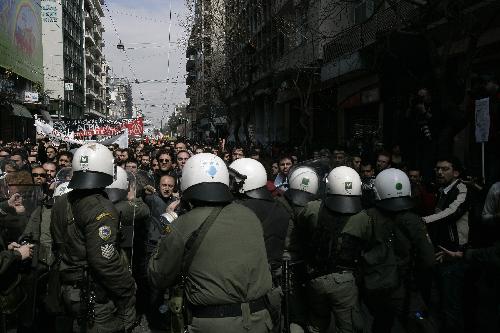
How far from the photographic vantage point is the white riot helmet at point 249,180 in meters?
4.07

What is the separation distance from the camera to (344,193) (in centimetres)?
419

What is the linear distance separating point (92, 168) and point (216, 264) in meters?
1.48

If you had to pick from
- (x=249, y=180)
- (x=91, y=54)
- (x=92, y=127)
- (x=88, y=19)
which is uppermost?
(x=88, y=19)

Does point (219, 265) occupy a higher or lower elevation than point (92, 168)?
lower

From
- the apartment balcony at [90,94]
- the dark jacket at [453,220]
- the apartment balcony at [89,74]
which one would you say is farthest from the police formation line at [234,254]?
the apartment balcony at [90,94]

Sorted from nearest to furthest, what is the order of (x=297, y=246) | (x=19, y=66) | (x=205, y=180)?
(x=205, y=180) → (x=297, y=246) → (x=19, y=66)

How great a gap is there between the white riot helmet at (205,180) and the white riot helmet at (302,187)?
6.34 feet

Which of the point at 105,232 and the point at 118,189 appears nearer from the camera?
the point at 105,232

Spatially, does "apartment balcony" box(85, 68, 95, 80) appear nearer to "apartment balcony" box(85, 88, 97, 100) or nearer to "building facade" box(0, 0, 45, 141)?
"apartment balcony" box(85, 88, 97, 100)

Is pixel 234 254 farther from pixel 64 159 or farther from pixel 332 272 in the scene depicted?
pixel 64 159

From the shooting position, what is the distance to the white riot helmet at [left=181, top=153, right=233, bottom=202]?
9.47 ft

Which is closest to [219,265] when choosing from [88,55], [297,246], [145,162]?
[297,246]

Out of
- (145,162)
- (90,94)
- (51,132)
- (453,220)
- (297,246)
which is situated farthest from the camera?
(90,94)

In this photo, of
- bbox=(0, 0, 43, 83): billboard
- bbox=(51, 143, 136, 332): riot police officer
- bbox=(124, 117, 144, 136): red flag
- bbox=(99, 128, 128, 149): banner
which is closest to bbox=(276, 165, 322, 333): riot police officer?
bbox=(51, 143, 136, 332): riot police officer
